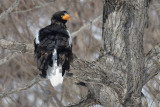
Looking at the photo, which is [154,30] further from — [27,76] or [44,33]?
[44,33]

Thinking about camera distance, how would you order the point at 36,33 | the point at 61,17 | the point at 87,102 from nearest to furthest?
the point at 87,102 → the point at 61,17 → the point at 36,33

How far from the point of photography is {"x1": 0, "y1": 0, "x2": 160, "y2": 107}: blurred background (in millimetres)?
6500

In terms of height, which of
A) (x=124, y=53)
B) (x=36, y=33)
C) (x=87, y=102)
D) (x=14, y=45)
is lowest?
(x=87, y=102)

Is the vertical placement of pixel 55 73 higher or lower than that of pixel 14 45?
lower

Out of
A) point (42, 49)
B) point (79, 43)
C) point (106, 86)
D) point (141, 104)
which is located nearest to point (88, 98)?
point (106, 86)

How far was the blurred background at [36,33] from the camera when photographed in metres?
6.50

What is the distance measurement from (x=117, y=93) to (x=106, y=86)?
19cm

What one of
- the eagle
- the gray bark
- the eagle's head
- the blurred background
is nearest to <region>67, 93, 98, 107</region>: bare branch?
the gray bark

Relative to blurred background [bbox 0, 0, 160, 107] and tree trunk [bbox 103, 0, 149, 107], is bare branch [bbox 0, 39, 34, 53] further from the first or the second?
blurred background [bbox 0, 0, 160, 107]

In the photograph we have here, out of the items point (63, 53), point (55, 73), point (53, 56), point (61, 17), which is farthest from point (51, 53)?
point (61, 17)

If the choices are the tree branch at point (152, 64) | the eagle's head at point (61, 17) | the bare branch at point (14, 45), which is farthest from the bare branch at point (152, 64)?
the bare branch at point (14, 45)

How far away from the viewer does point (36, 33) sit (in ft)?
20.5

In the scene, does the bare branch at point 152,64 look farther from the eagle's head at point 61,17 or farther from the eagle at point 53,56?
the eagle's head at point 61,17

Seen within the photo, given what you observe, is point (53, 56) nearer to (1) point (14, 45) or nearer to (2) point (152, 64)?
(1) point (14, 45)
